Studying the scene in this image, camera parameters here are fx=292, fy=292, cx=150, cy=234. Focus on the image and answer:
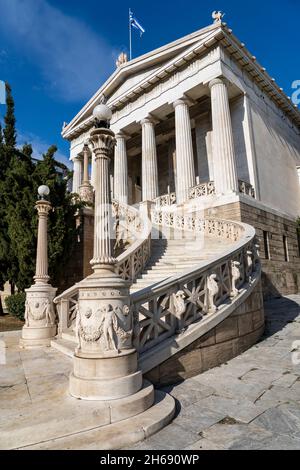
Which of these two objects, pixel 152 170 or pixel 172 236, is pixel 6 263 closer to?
pixel 172 236

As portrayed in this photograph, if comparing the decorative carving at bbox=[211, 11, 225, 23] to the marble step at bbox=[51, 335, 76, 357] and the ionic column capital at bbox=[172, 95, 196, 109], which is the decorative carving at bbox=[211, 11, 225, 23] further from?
the marble step at bbox=[51, 335, 76, 357]

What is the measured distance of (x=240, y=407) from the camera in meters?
3.70

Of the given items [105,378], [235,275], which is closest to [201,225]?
[235,275]

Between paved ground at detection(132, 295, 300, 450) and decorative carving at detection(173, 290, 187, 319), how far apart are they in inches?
40.9

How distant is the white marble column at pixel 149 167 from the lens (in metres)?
19.9

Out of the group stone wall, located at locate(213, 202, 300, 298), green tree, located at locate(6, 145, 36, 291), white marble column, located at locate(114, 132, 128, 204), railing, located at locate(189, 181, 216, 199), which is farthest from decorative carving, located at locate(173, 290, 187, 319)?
white marble column, located at locate(114, 132, 128, 204)

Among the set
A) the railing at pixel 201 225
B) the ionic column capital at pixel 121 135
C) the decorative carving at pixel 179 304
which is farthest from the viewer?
the ionic column capital at pixel 121 135

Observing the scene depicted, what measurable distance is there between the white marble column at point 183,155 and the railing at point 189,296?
10159 millimetres

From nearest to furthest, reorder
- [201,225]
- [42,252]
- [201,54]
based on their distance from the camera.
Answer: [42,252] → [201,225] → [201,54]

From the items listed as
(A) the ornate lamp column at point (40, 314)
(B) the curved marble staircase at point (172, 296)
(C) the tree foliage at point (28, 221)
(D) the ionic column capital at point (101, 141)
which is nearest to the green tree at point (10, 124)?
(C) the tree foliage at point (28, 221)

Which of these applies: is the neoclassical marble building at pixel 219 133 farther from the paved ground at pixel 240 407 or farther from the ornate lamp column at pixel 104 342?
the ornate lamp column at pixel 104 342

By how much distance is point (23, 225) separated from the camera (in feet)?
39.1

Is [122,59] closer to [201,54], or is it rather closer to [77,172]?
[201,54]

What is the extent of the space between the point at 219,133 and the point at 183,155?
8.41 feet
